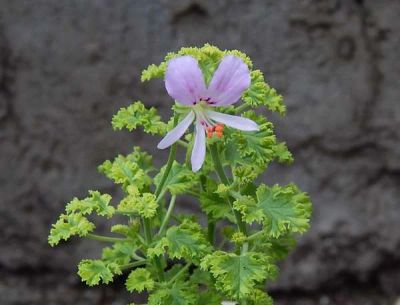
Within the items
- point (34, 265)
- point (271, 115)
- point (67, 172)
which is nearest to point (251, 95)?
point (271, 115)

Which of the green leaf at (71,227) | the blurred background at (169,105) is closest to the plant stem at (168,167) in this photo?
the green leaf at (71,227)

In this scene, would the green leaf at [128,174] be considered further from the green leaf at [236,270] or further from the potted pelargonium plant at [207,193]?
the green leaf at [236,270]

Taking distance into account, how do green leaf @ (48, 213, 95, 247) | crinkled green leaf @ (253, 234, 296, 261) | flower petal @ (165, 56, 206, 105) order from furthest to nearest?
crinkled green leaf @ (253, 234, 296, 261)
green leaf @ (48, 213, 95, 247)
flower petal @ (165, 56, 206, 105)

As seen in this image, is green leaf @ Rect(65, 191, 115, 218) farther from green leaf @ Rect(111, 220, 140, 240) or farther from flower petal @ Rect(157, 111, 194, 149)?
flower petal @ Rect(157, 111, 194, 149)

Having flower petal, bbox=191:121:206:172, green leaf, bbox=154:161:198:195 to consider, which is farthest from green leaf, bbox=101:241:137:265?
flower petal, bbox=191:121:206:172

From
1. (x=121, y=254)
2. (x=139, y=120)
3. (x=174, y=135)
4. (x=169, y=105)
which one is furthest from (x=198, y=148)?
(x=169, y=105)

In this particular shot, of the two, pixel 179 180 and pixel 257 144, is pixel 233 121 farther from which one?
pixel 179 180

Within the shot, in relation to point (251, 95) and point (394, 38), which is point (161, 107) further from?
point (251, 95)
